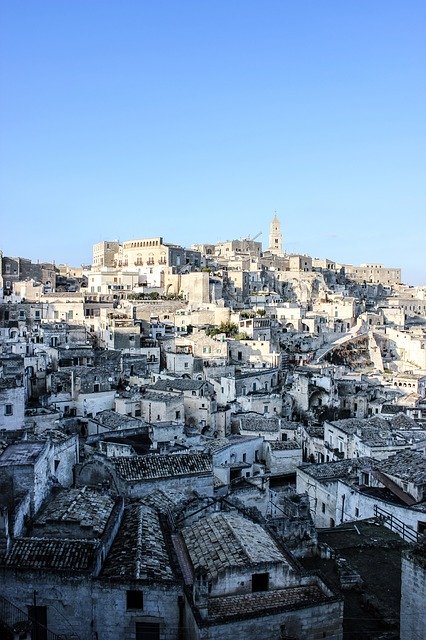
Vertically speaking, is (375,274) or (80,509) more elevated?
(375,274)

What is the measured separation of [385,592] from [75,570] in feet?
18.5

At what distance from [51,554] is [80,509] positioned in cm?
289

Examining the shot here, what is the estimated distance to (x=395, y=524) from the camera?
15242 millimetres

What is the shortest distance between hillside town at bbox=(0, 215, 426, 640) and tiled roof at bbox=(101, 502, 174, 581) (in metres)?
0.05

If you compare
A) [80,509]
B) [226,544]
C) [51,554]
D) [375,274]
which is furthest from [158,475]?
[375,274]

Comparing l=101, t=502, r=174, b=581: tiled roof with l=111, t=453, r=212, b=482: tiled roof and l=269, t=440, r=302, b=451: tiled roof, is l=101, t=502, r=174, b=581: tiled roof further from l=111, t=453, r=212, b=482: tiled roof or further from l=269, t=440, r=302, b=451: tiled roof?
l=269, t=440, r=302, b=451: tiled roof

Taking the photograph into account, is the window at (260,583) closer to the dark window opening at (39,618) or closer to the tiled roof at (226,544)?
the tiled roof at (226,544)

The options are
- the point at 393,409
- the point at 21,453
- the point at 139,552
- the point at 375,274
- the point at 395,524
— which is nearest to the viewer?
the point at 139,552

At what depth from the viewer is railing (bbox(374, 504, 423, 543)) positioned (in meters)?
14.2

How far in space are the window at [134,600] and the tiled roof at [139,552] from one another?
22 cm

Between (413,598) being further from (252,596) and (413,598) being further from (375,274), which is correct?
(375,274)

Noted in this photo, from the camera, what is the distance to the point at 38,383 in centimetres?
3244

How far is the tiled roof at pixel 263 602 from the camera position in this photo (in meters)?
8.70

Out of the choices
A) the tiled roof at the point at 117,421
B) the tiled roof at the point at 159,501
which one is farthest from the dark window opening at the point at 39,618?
the tiled roof at the point at 117,421
